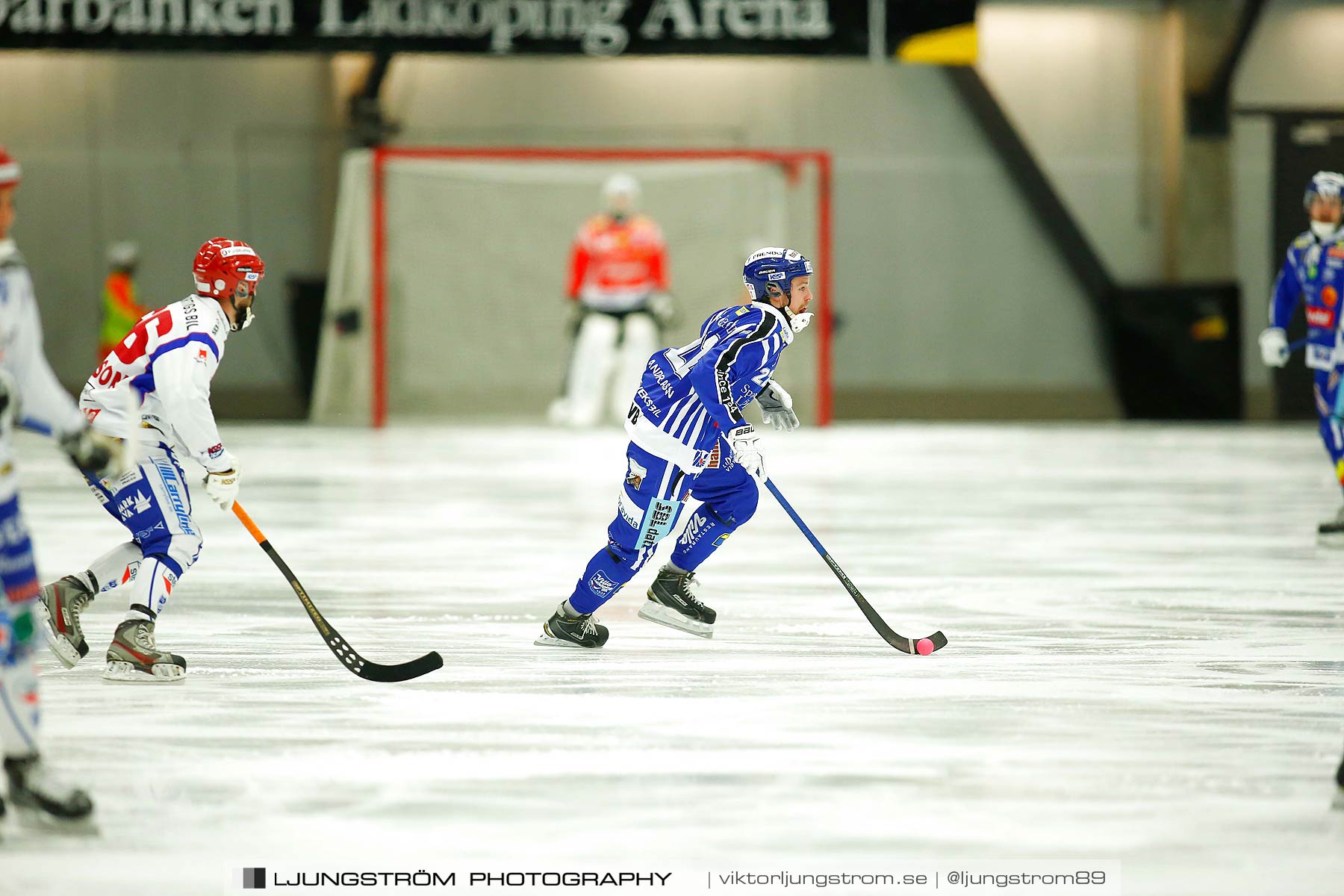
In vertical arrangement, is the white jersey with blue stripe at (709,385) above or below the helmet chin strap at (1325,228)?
below

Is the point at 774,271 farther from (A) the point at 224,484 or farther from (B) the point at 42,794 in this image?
(B) the point at 42,794

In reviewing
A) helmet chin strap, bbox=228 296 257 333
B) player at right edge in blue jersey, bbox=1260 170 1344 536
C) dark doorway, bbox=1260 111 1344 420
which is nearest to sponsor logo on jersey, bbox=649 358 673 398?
helmet chin strap, bbox=228 296 257 333

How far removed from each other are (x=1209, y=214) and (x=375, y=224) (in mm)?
7274

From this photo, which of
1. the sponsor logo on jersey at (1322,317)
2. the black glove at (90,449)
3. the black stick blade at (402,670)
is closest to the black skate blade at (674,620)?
the black stick blade at (402,670)

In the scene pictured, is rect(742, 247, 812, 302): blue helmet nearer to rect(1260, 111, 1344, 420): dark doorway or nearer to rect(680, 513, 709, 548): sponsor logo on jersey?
rect(680, 513, 709, 548): sponsor logo on jersey

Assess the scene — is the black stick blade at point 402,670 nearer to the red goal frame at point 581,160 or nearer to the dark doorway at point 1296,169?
the red goal frame at point 581,160

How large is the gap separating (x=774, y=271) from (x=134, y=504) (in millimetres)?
1729

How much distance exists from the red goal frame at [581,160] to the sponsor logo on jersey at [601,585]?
8725mm

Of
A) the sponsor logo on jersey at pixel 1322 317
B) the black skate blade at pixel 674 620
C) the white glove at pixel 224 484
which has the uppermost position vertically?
the sponsor logo on jersey at pixel 1322 317

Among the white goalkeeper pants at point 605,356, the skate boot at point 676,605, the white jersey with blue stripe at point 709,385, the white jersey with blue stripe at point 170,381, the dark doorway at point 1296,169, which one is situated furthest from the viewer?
the dark doorway at point 1296,169

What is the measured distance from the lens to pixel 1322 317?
705 centimetres

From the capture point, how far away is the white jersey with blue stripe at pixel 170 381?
407 centimetres

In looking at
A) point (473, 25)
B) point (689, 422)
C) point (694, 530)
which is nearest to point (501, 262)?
point (473, 25)

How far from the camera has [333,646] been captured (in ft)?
14.1
